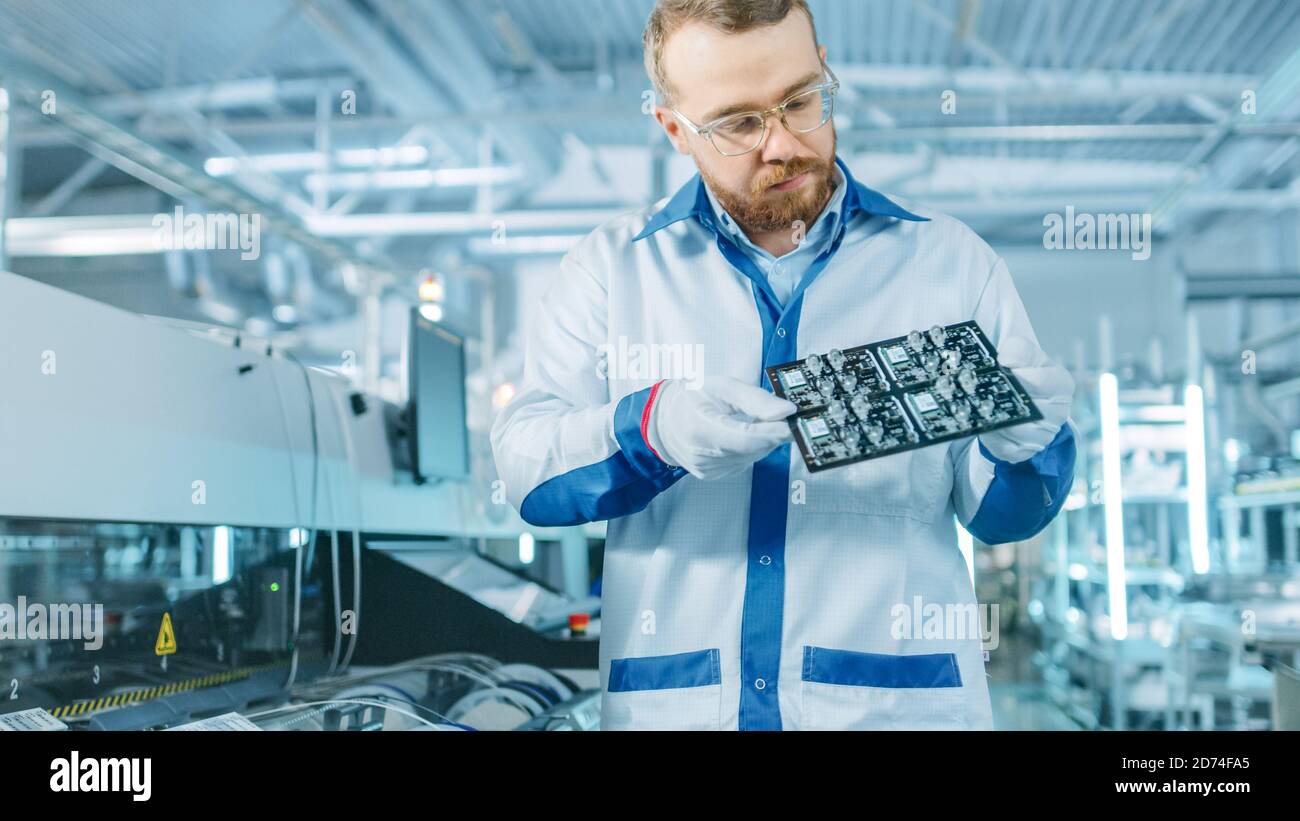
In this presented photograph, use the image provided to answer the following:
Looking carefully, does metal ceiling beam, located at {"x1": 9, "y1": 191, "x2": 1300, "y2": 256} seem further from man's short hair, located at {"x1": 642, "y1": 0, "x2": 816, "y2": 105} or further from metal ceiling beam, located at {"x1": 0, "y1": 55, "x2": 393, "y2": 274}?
man's short hair, located at {"x1": 642, "y1": 0, "x2": 816, "y2": 105}

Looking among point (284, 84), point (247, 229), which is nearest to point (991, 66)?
point (284, 84)

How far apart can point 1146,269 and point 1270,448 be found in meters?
1.88

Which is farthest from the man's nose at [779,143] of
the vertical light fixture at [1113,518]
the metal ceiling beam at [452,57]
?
the vertical light fixture at [1113,518]

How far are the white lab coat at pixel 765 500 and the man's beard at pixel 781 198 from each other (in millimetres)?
44

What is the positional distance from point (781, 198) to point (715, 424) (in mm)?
389

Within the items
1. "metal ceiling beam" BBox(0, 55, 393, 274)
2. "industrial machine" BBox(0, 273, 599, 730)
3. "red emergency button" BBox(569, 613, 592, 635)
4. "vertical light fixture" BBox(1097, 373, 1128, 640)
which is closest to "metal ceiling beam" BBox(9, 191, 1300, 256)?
"vertical light fixture" BBox(1097, 373, 1128, 640)

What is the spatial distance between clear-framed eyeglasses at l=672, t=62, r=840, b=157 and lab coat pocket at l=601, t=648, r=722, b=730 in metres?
0.63

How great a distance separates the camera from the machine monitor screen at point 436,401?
2.70 meters

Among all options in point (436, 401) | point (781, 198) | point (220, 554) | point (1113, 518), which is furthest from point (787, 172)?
point (1113, 518)

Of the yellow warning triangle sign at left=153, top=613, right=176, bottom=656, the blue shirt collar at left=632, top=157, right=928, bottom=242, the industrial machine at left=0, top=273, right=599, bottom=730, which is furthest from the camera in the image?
the yellow warning triangle sign at left=153, top=613, right=176, bottom=656

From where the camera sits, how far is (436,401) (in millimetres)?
2793

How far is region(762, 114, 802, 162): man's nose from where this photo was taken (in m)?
1.34

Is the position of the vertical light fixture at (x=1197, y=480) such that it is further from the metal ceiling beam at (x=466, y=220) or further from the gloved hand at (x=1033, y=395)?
the gloved hand at (x=1033, y=395)
